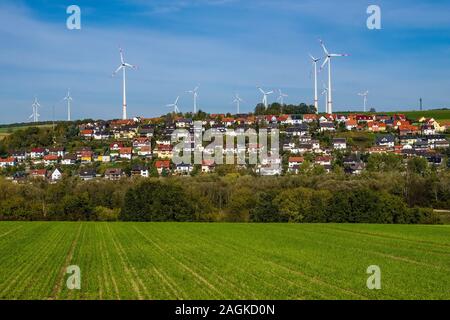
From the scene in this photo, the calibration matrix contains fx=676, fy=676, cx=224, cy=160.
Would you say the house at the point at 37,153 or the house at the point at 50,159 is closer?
the house at the point at 50,159

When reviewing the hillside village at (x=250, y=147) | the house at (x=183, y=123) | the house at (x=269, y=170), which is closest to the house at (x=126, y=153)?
the hillside village at (x=250, y=147)

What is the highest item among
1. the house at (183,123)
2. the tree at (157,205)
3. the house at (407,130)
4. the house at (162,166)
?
the house at (183,123)

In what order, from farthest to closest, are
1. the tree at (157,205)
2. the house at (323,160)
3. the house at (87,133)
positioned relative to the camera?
the house at (87,133) < the house at (323,160) < the tree at (157,205)

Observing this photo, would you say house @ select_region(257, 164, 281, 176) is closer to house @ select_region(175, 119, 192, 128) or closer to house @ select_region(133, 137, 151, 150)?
house @ select_region(133, 137, 151, 150)

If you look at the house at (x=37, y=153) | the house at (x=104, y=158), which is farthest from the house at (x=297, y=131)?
the house at (x=37, y=153)

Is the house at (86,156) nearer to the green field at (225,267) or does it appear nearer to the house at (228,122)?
the house at (228,122)

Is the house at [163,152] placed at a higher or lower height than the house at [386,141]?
lower

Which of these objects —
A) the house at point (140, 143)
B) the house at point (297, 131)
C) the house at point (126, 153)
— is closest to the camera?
the house at point (126, 153)

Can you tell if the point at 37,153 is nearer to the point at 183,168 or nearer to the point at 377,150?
the point at 183,168

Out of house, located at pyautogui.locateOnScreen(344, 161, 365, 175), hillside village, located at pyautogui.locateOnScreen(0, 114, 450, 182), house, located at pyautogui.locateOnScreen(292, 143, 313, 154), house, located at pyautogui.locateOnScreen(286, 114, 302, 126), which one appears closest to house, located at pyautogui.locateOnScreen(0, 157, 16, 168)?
hillside village, located at pyautogui.locateOnScreen(0, 114, 450, 182)
